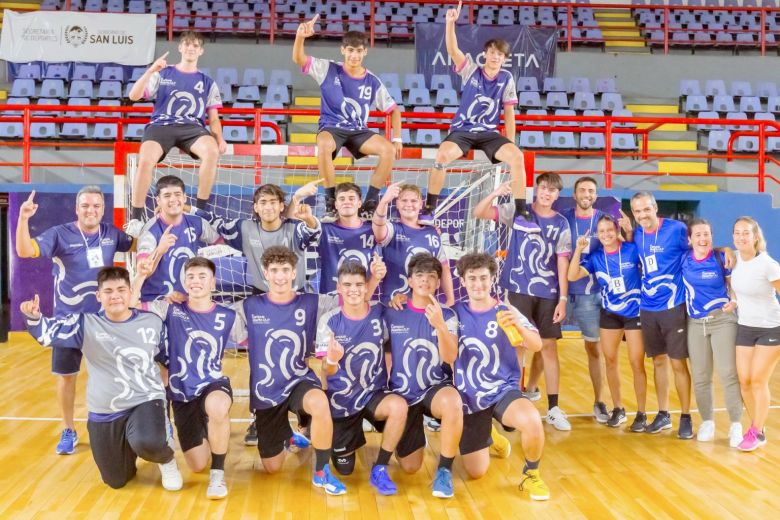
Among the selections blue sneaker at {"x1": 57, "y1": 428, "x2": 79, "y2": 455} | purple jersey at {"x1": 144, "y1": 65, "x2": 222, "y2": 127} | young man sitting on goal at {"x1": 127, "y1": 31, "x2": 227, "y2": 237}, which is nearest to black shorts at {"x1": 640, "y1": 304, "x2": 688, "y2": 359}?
young man sitting on goal at {"x1": 127, "y1": 31, "x2": 227, "y2": 237}

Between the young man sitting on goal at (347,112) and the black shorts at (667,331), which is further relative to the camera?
the young man sitting on goal at (347,112)

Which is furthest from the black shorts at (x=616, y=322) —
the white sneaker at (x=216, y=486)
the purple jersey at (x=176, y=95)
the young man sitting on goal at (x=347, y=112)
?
the purple jersey at (x=176, y=95)

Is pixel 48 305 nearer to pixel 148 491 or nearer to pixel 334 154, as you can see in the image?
pixel 334 154

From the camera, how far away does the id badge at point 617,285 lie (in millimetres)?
5379

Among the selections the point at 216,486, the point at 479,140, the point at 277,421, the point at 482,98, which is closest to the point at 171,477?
the point at 216,486

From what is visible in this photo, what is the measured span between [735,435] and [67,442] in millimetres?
4261

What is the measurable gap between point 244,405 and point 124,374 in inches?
86.4

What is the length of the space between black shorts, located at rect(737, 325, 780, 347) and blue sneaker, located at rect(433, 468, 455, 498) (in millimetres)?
2181

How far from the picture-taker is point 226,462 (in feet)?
15.4

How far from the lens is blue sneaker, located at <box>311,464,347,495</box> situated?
160 inches

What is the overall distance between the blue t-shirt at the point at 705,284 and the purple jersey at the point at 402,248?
161 cm

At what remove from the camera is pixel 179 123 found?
5.61 m

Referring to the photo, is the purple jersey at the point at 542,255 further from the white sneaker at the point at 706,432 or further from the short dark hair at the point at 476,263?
the short dark hair at the point at 476,263

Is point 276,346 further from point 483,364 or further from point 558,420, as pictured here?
point 558,420
